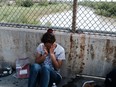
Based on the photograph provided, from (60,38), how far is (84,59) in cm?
55

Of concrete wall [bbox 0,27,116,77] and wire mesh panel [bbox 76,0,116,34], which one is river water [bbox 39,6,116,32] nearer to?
wire mesh panel [bbox 76,0,116,34]

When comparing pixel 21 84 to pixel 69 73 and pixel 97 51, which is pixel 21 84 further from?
pixel 97 51

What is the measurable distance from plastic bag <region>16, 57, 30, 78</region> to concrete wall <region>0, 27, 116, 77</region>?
0.36 ft

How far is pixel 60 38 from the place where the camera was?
12.4ft

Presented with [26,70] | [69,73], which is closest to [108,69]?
[69,73]

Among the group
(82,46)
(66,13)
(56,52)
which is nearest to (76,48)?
(82,46)

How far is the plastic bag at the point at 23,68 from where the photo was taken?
159 inches

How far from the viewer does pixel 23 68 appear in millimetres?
4070

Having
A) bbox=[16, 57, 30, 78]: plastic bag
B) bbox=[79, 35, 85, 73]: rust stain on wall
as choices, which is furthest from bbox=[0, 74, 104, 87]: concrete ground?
bbox=[79, 35, 85, 73]: rust stain on wall

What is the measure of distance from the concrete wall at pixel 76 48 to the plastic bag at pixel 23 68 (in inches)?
4.3

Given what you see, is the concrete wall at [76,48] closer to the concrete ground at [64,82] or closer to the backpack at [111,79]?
the concrete ground at [64,82]

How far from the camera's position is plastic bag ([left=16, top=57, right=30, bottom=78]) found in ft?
13.2

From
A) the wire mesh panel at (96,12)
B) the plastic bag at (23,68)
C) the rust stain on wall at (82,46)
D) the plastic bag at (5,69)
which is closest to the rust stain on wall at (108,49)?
the rust stain on wall at (82,46)

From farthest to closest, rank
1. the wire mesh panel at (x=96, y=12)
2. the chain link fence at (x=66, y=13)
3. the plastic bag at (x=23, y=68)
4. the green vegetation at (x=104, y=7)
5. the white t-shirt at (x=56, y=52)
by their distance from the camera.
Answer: the green vegetation at (x=104, y=7) < the wire mesh panel at (x=96, y=12) < the chain link fence at (x=66, y=13) < the plastic bag at (x=23, y=68) < the white t-shirt at (x=56, y=52)
